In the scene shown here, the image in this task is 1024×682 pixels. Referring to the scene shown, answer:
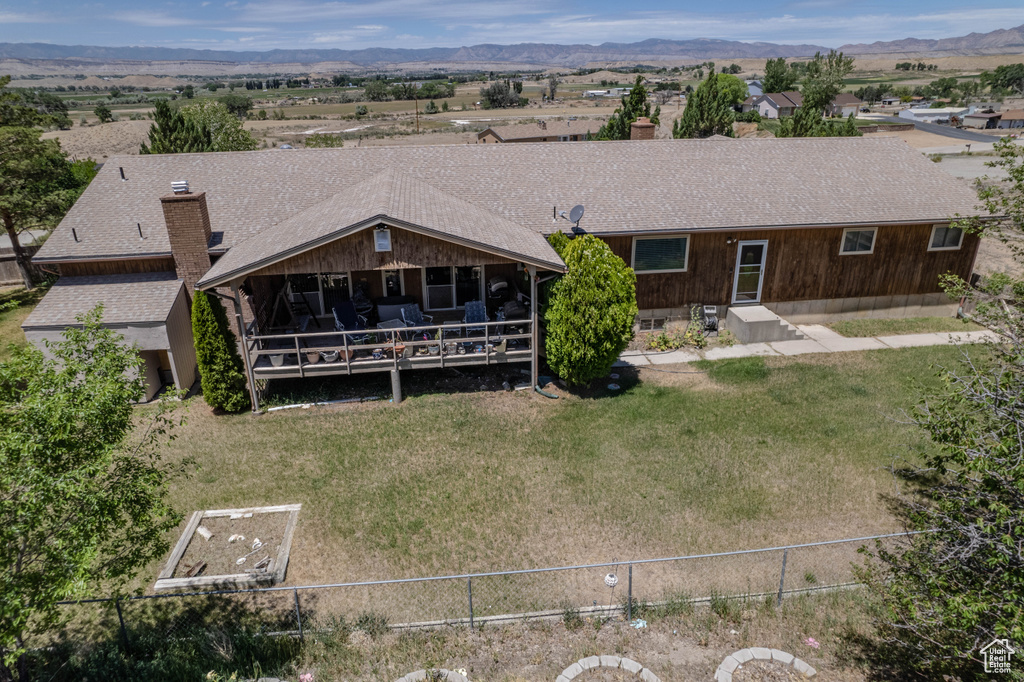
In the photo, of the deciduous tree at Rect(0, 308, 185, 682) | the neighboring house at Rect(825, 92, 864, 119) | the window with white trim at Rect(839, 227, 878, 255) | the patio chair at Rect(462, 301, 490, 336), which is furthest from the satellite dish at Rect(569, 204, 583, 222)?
the neighboring house at Rect(825, 92, 864, 119)

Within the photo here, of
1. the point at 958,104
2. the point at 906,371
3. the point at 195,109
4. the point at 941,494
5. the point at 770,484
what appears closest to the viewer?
the point at 941,494

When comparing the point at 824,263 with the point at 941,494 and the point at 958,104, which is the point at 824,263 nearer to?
the point at 941,494

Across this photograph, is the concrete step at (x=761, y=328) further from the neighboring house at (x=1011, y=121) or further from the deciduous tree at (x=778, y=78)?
the deciduous tree at (x=778, y=78)

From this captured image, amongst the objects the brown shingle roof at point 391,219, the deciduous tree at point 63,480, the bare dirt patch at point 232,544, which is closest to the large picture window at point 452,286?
the brown shingle roof at point 391,219

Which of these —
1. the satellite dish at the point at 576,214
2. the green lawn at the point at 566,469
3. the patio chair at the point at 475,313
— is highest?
the satellite dish at the point at 576,214

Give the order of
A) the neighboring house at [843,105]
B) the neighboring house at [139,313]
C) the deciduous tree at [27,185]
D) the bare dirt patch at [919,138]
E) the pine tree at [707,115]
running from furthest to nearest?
the neighboring house at [843,105] < the bare dirt patch at [919,138] < the pine tree at [707,115] < the deciduous tree at [27,185] < the neighboring house at [139,313]

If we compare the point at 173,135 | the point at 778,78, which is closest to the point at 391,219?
the point at 173,135

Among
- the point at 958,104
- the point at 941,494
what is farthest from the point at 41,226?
the point at 958,104
